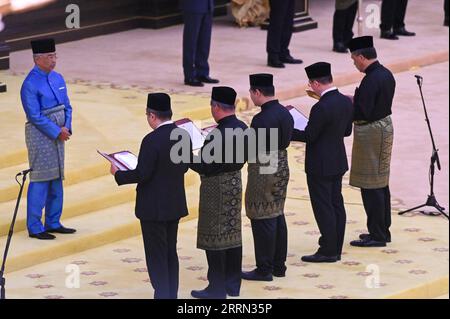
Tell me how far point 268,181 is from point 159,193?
1.08 m

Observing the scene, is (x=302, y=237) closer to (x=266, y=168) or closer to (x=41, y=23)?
(x=266, y=168)

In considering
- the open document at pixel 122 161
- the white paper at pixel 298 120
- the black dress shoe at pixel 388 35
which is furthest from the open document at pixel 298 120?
the black dress shoe at pixel 388 35

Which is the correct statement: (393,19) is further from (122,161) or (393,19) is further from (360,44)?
(122,161)

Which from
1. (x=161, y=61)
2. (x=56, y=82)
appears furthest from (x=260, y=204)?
(x=161, y=61)

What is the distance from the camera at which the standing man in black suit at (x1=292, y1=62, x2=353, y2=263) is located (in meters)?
11.1

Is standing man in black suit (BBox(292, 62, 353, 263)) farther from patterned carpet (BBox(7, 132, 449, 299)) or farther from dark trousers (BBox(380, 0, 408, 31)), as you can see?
dark trousers (BBox(380, 0, 408, 31))

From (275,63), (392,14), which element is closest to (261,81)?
(275,63)

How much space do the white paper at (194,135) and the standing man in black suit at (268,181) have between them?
1.25ft

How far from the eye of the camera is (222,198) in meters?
10.3

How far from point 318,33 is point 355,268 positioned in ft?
27.8

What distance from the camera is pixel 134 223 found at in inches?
477

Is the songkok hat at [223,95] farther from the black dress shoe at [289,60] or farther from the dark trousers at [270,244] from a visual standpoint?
the black dress shoe at [289,60]

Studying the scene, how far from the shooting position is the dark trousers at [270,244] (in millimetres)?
10898

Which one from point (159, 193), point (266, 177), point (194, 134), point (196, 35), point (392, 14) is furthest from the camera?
point (392, 14)
